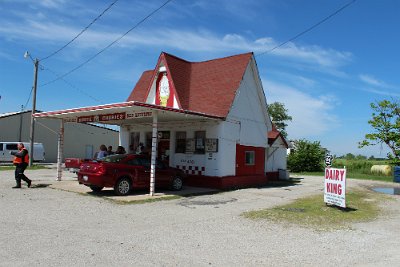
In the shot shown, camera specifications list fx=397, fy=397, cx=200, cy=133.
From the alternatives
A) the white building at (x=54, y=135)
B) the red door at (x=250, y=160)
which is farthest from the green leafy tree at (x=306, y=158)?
the white building at (x=54, y=135)

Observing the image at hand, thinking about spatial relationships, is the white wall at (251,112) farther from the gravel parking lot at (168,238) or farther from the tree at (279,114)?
the tree at (279,114)

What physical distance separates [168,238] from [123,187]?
21.4 ft

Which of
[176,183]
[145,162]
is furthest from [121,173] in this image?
[176,183]

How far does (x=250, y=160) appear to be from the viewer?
20.3 m

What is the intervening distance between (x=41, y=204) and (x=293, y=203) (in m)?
8.26

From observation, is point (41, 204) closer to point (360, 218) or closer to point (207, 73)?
point (360, 218)

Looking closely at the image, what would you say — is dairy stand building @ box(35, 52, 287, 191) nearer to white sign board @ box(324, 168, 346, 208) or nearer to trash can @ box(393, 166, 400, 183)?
white sign board @ box(324, 168, 346, 208)

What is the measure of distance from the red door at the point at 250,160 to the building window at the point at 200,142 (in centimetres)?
186

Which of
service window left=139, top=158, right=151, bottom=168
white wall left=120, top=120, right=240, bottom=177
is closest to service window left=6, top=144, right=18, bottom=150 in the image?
white wall left=120, top=120, right=240, bottom=177

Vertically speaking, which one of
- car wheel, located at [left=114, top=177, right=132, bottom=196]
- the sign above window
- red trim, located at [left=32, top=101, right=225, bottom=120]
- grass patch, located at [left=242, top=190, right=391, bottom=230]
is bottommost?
grass patch, located at [left=242, top=190, right=391, bottom=230]

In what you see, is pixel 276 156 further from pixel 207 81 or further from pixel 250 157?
pixel 207 81

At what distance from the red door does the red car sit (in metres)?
4.86

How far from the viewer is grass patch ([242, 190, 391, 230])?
10.4 meters

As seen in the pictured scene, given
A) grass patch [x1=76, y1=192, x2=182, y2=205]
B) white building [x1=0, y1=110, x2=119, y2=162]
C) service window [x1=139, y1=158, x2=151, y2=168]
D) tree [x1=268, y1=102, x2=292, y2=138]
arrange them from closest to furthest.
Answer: grass patch [x1=76, y1=192, x2=182, y2=205] < service window [x1=139, y1=158, x2=151, y2=168] < white building [x1=0, y1=110, x2=119, y2=162] < tree [x1=268, y1=102, x2=292, y2=138]
